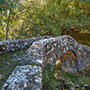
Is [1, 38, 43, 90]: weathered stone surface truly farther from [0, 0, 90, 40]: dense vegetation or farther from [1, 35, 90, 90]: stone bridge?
[0, 0, 90, 40]: dense vegetation

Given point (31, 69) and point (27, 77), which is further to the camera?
point (31, 69)

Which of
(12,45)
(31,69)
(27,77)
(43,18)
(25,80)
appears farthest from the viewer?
(43,18)

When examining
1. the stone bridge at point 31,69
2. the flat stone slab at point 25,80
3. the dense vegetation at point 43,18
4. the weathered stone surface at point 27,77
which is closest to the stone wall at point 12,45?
the stone bridge at point 31,69

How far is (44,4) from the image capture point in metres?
11.7

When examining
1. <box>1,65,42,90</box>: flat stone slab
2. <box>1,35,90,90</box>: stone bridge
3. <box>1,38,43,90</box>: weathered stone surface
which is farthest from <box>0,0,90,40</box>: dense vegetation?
<box>1,65,42,90</box>: flat stone slab

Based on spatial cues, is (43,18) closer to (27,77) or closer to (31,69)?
(31,69)

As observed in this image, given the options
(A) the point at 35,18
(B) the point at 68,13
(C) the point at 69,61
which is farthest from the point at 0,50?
(B) the point at 68,13

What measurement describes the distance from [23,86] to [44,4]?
11.5 m

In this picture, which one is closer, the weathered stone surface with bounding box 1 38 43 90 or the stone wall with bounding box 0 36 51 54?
the weathered stone surface with bounding box 1 38 43 90

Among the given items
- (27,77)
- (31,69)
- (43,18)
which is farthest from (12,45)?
(43,18)

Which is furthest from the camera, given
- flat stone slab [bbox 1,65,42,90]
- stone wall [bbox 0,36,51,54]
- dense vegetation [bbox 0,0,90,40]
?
dense vegetation [bbox 0,0,90,40]

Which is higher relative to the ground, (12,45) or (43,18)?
(43,18)

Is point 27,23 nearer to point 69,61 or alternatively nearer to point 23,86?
point 69,61

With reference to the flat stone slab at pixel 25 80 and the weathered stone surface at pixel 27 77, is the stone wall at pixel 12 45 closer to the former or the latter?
the weathered stone surface at pixel 27 77
